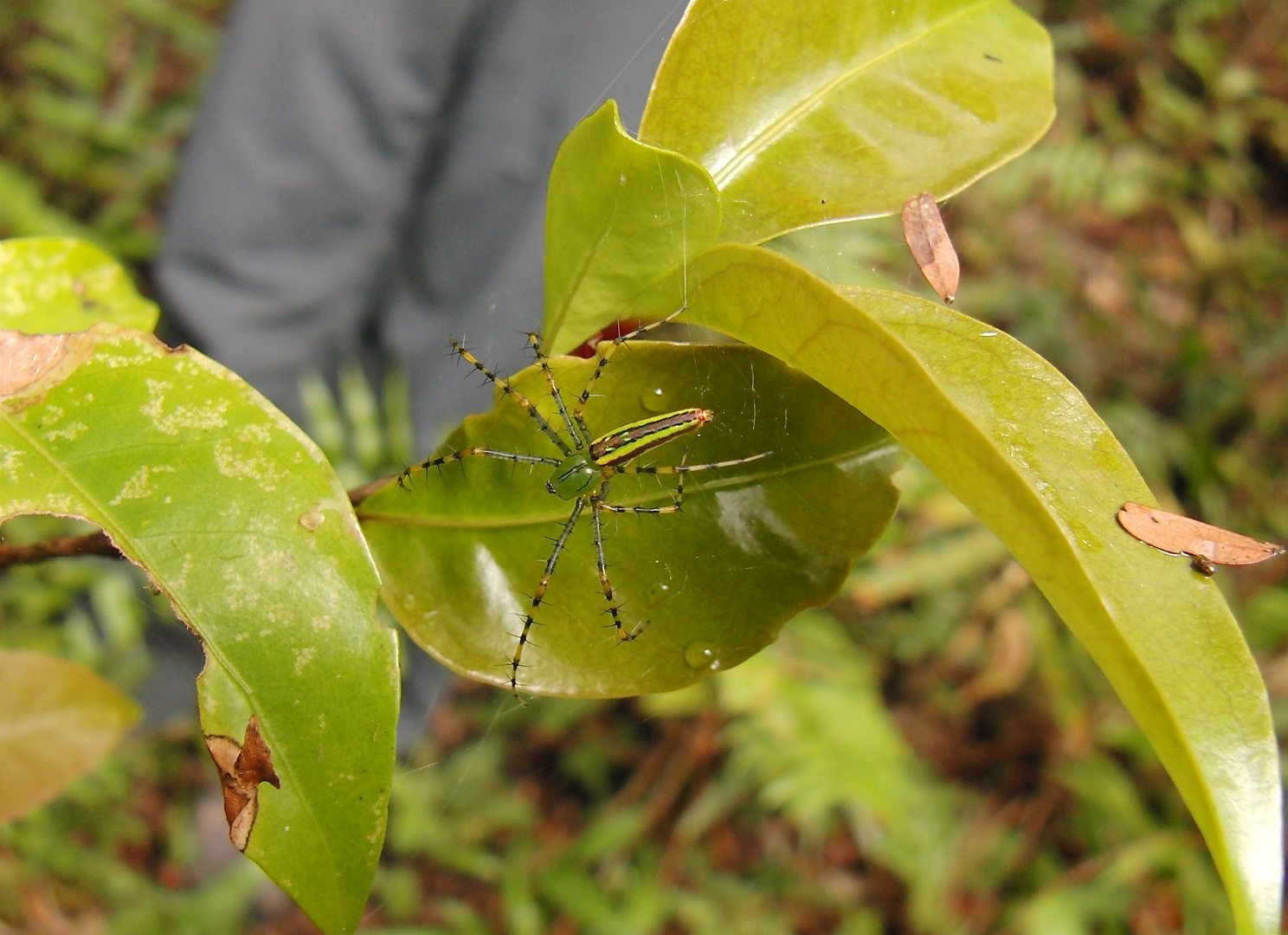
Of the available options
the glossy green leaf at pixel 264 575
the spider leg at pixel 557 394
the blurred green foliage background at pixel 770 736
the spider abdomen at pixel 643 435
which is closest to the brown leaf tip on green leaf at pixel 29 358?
the glossy green leaf at pixel 264 575

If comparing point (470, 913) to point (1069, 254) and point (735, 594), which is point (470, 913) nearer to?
point (735, 594)

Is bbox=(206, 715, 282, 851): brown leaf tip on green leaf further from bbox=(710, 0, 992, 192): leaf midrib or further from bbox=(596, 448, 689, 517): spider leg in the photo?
bbox=(710, 0, 992, 192): leaf midrib

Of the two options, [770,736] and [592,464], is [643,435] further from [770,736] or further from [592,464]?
[770,736]

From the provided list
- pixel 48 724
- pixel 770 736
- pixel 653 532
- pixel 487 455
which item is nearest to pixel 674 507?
pixel 653 532

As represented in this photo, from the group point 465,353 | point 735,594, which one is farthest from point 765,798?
point 735,594

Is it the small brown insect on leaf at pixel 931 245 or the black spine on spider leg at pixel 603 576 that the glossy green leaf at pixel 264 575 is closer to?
the black spine on spider leg at pixel 603 576

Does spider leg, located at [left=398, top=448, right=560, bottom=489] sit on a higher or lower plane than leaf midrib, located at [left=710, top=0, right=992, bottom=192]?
lower

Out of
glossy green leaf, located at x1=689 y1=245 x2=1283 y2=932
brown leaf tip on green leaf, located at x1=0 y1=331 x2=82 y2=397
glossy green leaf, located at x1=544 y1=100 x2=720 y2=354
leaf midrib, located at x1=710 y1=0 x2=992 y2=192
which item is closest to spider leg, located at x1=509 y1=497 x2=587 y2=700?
glossy green leaf, located at x1=544 y1=100 x2=720 y2=354
